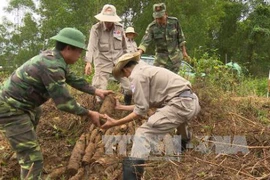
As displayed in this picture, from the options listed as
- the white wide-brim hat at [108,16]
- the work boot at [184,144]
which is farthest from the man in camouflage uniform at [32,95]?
the white wide-brim hat at [108,16]

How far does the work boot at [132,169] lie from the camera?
12.4ft

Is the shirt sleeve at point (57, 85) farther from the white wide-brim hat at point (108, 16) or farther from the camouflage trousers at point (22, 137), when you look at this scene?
the white wide-brim hat at point (108, 16)

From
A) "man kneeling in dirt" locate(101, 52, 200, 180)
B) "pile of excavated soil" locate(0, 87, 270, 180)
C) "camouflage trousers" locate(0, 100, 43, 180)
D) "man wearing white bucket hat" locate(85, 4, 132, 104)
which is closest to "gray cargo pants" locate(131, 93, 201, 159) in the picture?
"man kneeling in dirt" locate(101, 52, 200, 180)

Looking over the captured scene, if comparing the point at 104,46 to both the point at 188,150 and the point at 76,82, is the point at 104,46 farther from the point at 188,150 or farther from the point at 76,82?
the point at 188,150

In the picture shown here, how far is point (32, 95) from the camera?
3566mm

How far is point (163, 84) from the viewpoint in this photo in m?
3.79

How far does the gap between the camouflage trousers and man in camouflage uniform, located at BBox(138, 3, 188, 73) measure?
352 cm

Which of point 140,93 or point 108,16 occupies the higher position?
point 108,16

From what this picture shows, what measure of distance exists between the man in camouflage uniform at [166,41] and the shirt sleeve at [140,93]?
314 centimetres

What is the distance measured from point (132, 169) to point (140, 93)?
77cm

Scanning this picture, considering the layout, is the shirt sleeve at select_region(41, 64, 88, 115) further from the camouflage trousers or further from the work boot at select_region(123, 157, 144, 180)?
the work boot at select_region(123, 157, 144, 180)

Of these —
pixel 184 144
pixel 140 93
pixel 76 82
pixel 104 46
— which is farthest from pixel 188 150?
pixel 104 46

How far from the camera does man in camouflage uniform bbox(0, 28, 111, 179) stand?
3.47 m

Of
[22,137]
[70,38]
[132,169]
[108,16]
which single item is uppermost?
[108,16]
